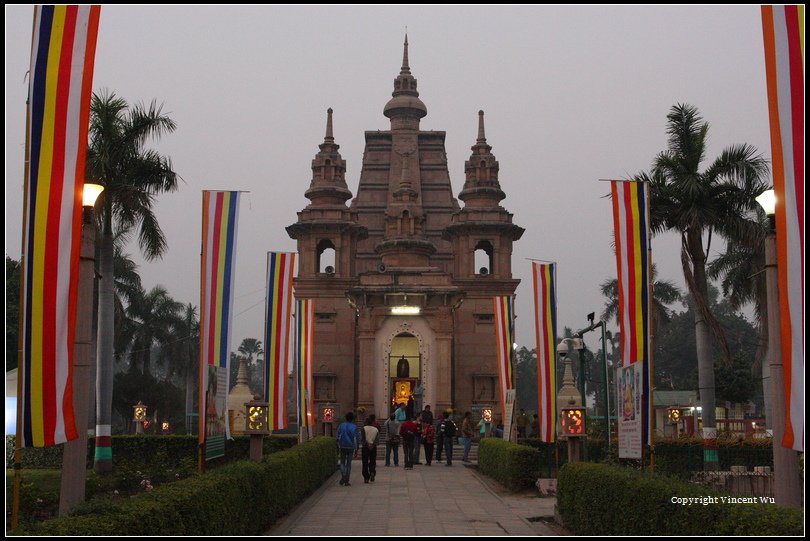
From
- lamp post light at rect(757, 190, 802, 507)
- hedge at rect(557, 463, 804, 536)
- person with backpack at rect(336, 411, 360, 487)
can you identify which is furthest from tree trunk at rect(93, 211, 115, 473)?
lamp post light at rect(757, 190, 802, 507)

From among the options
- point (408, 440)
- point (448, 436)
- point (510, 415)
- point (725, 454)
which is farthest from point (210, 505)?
point (448, 436)

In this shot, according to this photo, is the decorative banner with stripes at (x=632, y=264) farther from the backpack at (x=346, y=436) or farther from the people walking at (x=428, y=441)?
the people walking at (x=428, y=441)

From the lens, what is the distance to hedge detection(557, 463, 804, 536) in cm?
948

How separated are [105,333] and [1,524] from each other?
23042 mm

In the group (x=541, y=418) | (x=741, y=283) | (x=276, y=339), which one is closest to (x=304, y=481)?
(x=276, y=339)

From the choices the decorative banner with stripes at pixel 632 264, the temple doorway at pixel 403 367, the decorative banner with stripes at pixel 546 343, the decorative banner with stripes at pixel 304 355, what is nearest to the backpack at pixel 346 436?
the decorative banner with stripes at pixel 546 343

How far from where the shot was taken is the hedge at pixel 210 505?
30.6 feet

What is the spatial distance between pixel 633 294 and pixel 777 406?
406 cm

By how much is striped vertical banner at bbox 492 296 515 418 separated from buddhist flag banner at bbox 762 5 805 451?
20.6 m

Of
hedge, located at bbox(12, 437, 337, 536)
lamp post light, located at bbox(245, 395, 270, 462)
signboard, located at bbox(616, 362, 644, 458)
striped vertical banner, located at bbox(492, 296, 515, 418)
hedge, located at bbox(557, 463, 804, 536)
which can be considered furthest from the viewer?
striped vertical banner, located at bbox(492, 296, 515, 418)

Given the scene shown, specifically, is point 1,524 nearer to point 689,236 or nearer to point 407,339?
point 689,236

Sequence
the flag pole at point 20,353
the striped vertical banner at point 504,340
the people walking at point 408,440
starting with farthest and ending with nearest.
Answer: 1. the striped vertical banner at point 504,340
2. the people walking at point 408,440
3. the flag pole at point 20,353

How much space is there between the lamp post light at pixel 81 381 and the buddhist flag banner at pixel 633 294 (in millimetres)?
8683

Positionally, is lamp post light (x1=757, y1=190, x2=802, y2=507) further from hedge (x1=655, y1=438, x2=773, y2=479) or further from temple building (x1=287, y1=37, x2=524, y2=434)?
temple building (x1=287, y1=37, x2=524, y2=434)
